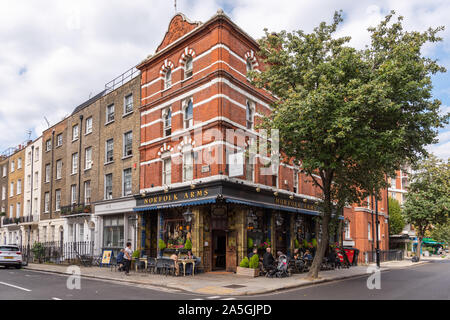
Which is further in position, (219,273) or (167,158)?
(167,158)

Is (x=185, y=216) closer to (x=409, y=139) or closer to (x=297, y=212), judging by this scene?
(x=297, y=212)

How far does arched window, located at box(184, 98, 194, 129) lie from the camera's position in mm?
22469

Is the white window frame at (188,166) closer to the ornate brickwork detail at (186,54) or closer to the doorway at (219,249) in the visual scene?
the doorway at (219,249)

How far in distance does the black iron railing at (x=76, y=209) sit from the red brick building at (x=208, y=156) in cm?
740

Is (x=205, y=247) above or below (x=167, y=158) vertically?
below

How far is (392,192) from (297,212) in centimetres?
4618

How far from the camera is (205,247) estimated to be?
2080 cm

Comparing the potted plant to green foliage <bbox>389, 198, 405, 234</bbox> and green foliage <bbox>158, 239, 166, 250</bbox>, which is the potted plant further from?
green foliage <bbox>389, 198, 405, 234</bbox>

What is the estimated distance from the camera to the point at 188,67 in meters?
23.5

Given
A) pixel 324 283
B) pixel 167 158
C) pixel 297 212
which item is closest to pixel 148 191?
pixel 167 158

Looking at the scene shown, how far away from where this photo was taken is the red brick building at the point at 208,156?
67.0 ft

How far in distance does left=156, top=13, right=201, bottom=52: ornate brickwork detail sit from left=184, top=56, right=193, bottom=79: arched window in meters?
1.80

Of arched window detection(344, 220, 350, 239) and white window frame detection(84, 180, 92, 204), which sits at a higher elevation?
white window frame detection(84, 180, 92, 204)

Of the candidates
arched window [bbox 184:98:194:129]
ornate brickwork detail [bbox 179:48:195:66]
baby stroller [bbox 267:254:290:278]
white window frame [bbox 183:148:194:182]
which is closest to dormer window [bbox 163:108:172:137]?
arched window [bbox 184:98:194:129]
